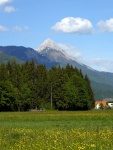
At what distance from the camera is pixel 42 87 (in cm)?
12250

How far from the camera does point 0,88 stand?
109 metres

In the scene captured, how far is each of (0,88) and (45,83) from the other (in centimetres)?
1905

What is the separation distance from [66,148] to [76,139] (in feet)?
11.4

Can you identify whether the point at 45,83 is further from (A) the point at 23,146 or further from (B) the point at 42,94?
(A) the point at 23,146

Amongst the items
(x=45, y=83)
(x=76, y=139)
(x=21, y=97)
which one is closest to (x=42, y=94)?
(x=45, y=83)

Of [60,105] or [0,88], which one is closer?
[0,88]

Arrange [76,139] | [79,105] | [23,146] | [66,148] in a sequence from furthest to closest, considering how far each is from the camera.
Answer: [79,105], [76,139], [23,146], [66,148]

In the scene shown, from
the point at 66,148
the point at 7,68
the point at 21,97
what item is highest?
the point at 7,68

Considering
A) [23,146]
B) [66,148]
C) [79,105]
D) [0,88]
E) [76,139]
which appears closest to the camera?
[66,148]

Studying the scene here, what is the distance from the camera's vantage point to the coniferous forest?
11381 cm

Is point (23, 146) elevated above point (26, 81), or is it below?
below

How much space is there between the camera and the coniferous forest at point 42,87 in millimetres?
113812

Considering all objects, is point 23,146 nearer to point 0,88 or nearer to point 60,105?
point 0,88

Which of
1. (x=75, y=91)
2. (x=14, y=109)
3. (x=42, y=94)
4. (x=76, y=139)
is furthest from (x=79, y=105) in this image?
(x=76, y=139)
